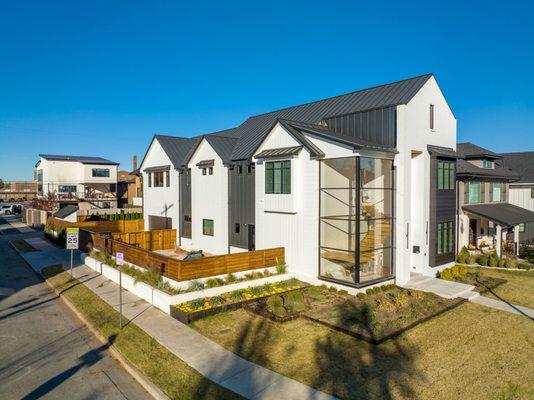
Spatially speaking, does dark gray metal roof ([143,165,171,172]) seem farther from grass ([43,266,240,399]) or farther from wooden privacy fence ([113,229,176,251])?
grass ([43,266,240,399])

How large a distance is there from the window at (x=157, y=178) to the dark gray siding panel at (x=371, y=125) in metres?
17.4

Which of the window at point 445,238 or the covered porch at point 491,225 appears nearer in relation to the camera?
the window at point 445,238

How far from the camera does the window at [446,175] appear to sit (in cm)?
2031

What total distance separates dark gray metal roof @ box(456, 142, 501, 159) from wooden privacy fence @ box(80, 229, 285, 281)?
16.9 m

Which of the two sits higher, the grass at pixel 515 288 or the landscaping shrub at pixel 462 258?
the landscaping shrub at pixel 462 258

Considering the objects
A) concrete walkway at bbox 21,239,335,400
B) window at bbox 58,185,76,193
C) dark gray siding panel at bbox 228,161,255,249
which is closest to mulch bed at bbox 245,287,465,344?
concrete walkway at bbox 21,239,335,400

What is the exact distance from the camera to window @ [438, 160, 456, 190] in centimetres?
2031

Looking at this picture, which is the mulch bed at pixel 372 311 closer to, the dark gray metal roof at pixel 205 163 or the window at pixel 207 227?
the window at pixel 207 227

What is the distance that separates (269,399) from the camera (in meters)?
8.70

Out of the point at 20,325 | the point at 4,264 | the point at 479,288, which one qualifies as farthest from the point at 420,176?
the point at 4,264

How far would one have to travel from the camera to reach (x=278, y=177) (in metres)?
19.4

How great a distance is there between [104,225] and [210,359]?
81.4 ft

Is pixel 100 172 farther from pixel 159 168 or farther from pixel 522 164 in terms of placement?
pixel 522 164

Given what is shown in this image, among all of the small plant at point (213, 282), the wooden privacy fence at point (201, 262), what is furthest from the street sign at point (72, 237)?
the small plant at point (213, 282)
